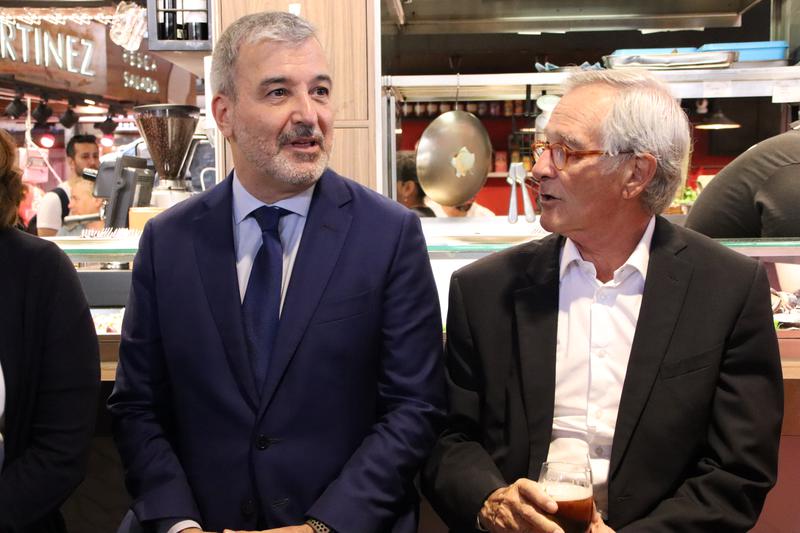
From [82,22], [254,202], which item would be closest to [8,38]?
[82,22]

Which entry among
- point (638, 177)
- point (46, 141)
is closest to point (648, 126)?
point (638, 177)

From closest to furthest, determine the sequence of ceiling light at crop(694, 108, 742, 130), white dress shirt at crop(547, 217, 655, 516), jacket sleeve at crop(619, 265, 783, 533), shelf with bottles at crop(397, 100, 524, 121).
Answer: jacket sleeve at crop(619, 265, 783, 533) → white dress shirt at crop(547, 217, 655, 516) → ceiling light at crop(694, 108, 742, 130) → shelf with bottles at crop(397, 100, 524, 121)

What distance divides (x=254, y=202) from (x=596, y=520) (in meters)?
1.00

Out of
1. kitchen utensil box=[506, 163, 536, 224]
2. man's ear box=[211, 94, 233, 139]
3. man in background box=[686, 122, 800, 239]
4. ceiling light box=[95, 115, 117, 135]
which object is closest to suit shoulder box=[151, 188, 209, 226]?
man's ear box=[211, 94, 233, 139]

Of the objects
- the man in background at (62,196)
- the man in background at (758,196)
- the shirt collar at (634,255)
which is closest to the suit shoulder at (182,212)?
the shirt collar at (634,255)

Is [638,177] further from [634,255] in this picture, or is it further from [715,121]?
[715,121]

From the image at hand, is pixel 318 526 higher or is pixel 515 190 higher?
pixel 515 190

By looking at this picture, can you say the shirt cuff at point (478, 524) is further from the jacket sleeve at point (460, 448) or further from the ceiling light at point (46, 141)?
the ceiling light at point (46, 141)

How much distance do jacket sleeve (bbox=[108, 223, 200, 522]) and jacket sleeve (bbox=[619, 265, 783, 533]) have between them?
0.98 meters

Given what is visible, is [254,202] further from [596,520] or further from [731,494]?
[731,494]

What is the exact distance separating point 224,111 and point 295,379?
660 mm

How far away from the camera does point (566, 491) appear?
1.50m

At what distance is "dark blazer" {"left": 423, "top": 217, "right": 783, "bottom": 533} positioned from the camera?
170 cm

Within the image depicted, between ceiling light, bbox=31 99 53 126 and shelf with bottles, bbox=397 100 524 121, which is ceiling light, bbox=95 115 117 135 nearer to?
ceiling light, bbox=31 99 53 126
